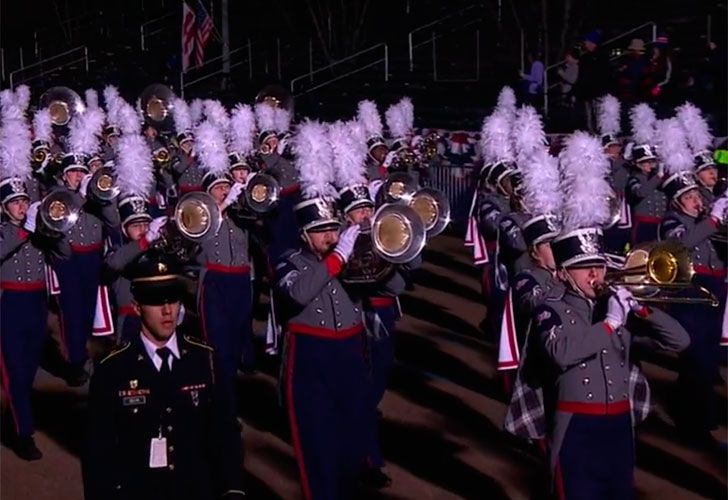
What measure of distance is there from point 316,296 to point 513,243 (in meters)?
2.19

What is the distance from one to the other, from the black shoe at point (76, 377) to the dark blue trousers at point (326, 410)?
4266 millimetres

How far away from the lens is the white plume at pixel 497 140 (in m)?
11.3

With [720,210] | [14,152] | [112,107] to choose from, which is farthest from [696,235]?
[112,107]

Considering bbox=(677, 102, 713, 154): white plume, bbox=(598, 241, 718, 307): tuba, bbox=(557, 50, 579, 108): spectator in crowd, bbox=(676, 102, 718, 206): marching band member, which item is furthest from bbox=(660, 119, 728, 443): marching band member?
bbox=(557, 50, 579, 108): spectator in crowd

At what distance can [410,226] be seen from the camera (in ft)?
24.1

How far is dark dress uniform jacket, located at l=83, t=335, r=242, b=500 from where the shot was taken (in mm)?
4973

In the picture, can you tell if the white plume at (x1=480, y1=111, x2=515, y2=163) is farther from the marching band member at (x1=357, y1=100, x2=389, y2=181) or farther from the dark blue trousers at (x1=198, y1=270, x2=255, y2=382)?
the dark blue trousers at (x1=198, y1=270, x2=255, y2=382)

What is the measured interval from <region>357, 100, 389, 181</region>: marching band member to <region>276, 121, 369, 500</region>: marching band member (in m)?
6.08

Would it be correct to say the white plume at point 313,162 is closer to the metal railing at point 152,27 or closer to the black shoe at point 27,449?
the black shoe at point 27,449

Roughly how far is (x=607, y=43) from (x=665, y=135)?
1143cm

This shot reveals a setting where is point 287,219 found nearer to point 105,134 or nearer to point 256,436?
point 105,134

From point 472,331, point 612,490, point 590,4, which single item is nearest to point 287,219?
point 472,331

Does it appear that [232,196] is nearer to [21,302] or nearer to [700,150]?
[21,302]

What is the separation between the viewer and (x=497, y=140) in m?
11.5
